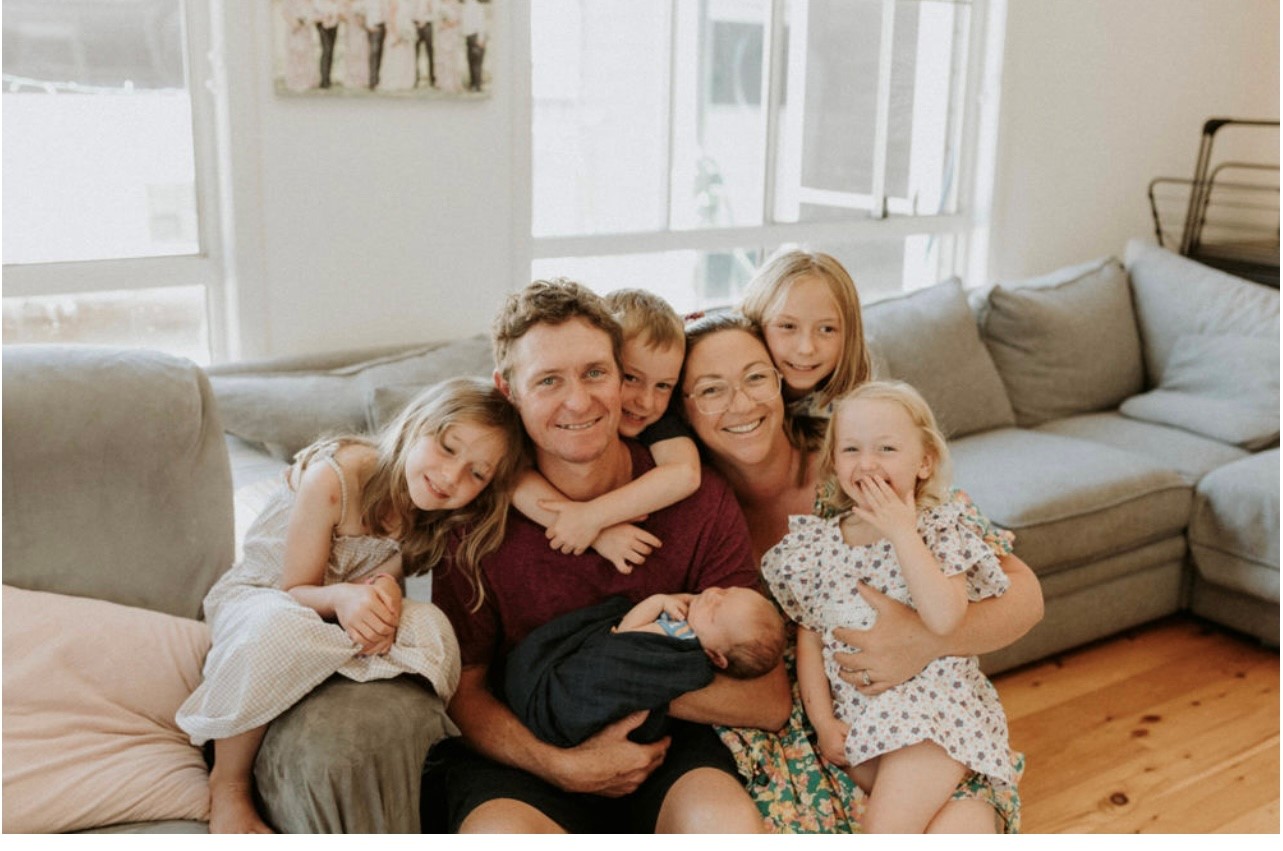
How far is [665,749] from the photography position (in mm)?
1679

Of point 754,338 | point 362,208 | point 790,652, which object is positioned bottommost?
point 790,652

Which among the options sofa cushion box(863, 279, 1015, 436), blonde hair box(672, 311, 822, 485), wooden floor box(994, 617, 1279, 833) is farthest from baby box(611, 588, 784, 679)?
sofa cushion box(863, 279, 1015, 436)

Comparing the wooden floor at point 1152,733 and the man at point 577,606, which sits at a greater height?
the man at point 577,606

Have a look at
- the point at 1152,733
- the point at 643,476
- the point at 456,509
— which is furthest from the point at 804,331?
the point at 1152,733

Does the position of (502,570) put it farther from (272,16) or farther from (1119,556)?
(1119,556)

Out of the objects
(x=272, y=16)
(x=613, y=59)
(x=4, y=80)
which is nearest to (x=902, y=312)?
(x=613, y=59)

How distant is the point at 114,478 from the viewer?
190 cm

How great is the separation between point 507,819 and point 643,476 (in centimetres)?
49

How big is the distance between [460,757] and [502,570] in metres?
0.27

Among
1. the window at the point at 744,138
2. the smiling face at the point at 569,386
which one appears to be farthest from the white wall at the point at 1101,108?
the smiling face at the point at 569,386

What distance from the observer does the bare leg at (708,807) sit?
1.57 m

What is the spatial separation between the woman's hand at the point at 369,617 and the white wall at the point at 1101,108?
328 cm

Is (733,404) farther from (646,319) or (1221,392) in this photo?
(1221,392)

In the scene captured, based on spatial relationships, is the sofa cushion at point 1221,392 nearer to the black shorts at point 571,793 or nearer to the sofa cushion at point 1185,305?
the sofa cushion at point 1185,305
